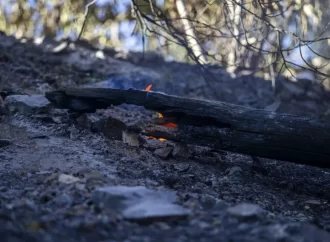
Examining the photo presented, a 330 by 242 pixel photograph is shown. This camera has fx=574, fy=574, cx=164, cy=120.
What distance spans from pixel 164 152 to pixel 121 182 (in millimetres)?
1015

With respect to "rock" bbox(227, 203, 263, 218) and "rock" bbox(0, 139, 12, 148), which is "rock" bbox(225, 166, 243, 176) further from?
"rock" bbox(0, 139, 12, 148)

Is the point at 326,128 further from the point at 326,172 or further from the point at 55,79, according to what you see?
the point at 55,79

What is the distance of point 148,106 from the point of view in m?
4.82

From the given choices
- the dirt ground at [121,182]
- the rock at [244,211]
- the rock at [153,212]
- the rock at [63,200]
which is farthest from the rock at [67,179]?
the rock at [244,211]

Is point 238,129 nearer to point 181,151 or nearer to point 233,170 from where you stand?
point 233,170

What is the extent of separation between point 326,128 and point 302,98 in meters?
3.82

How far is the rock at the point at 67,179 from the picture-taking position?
3737 millimetres

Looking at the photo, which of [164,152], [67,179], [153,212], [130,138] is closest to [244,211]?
[153,212]

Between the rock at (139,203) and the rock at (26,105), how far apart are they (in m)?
2.38

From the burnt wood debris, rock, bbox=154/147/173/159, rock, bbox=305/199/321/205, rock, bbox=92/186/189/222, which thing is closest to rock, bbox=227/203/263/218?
rock, bbox=92/186/189/222

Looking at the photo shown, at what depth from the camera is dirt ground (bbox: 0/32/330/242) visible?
2.98 meters

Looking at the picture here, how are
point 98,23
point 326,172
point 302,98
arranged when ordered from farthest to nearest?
point 98,23
point 302,98
point 326,172

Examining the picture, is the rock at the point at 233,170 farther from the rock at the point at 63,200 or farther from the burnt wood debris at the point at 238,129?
the rock at the point at 63,200

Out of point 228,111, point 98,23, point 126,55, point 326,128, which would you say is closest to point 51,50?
point 126,55
